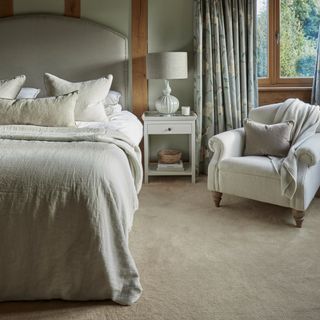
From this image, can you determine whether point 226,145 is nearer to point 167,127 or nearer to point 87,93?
point 167,127

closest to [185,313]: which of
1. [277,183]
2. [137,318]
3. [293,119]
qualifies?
[137,318]

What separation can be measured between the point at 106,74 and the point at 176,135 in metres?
0.94

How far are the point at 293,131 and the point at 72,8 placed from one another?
2456mm

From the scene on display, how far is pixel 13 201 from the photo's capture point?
7.28ft

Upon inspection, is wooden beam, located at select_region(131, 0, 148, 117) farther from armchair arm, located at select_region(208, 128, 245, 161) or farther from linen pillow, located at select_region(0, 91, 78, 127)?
linen pillow, located at select_region(0, 91, 78, 127)

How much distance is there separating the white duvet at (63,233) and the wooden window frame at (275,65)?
297 cm

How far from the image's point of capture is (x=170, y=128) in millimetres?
4410

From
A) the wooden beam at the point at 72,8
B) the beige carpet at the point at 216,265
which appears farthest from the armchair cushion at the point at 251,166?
the wooden beam at the point at 72,8

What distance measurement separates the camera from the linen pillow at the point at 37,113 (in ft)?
11.0

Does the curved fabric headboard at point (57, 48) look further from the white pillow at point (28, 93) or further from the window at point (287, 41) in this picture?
the window at point (287, 41)

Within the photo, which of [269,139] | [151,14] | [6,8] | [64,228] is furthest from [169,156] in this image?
[64,228]

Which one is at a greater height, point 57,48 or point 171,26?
point 171,26

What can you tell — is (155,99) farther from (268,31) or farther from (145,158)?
(268,31)

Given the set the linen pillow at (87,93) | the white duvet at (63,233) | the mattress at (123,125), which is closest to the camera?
the white duvet at (63,233)
